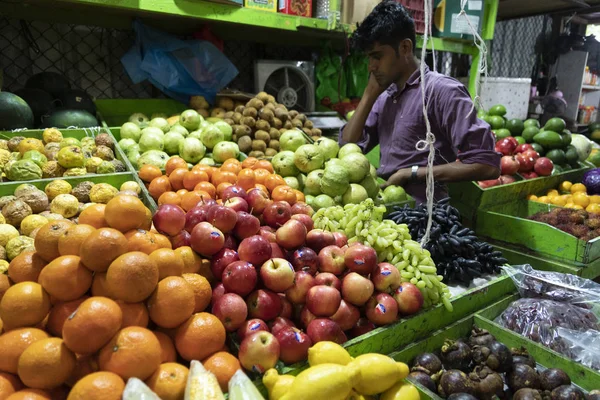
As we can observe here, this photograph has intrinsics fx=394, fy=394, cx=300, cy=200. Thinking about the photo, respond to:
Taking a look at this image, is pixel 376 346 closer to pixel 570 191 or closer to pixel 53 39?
pixel 570 191

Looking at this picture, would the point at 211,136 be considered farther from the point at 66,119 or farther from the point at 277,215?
the point at 277,215

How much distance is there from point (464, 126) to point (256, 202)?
5.50ft

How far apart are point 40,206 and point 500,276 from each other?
243 centimetres

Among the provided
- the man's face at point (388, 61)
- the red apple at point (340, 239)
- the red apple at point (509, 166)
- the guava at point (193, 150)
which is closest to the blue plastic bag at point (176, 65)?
the guava at point (193, 150)

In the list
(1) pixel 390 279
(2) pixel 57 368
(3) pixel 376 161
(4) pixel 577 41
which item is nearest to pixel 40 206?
(2) pixel 57 368

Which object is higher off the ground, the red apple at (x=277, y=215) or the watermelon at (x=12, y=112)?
the watermelon at (x=12, y=112)

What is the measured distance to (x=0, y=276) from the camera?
4.41 feet

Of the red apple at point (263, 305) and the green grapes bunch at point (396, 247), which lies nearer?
the red apple at point (263, 305)

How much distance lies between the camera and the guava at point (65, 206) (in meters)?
2.02

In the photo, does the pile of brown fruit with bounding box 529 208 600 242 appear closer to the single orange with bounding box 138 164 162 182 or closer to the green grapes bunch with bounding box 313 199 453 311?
the green grapes bunch with bounding box 313 199 453 311

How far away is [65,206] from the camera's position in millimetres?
2020

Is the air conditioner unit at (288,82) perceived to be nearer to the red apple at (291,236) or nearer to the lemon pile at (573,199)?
the lemon pile at (573,199)

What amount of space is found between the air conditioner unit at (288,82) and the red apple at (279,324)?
11.3 feet

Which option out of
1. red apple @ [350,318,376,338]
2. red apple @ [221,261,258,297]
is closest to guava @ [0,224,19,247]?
red apple @ [221,261,258,297]
